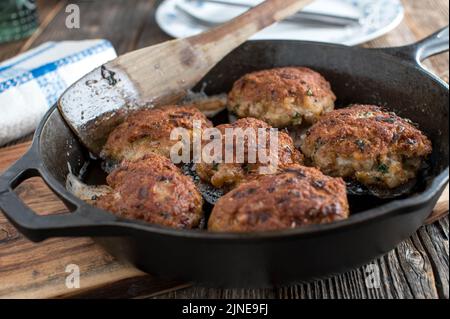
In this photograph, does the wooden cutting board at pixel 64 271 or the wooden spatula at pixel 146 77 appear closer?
the wooden cutting board at pixel 64 271

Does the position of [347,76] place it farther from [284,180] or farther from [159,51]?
[284,180]

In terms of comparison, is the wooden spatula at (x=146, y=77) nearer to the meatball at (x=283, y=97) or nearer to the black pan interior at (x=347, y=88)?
the black pan interior at (x=347, y=88)

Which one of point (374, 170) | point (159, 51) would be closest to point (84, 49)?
point (159, 51)

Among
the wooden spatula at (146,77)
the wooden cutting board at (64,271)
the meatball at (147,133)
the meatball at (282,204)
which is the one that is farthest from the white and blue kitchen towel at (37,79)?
the meatball at (282,204)

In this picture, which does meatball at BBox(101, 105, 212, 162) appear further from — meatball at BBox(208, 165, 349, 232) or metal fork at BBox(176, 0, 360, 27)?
metal fork at BBox(176, 0, 360, 27)

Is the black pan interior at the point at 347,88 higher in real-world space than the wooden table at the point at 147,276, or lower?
higher

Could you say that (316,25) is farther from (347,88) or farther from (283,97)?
(283,97)

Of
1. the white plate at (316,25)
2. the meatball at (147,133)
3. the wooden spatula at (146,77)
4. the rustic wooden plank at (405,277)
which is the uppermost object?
the wooden spatula at (146,77)
